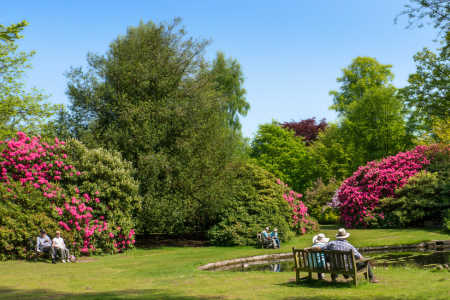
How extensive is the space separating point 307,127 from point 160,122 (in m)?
37.5

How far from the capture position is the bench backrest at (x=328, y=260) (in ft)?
26.9

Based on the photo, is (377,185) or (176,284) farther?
(377,185)

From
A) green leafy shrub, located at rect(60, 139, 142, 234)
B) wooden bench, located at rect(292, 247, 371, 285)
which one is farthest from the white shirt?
wooden bench, located at rect(292, 247, 371, 285)

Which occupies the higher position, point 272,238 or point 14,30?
point 14,30

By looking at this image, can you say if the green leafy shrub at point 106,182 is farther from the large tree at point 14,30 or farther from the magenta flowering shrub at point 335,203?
the magenta flowering shrub at point 335,203

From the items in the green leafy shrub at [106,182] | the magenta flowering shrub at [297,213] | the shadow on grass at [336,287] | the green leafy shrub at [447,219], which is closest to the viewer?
the shadow on grass at [336,287]

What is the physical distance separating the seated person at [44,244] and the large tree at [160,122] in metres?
5.26

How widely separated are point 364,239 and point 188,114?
1132 centimetres

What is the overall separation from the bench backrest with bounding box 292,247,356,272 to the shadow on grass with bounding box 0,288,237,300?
8.43ft

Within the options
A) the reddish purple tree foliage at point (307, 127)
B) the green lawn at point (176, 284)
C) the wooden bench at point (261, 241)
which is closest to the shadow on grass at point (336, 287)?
the green lawn at point (176, 284)

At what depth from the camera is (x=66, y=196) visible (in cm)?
1705

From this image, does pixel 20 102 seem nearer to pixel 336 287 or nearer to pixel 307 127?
pixel 336 287

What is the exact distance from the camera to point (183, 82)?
74.8 feet

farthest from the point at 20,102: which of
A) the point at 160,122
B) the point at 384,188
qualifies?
the point at 384,188
